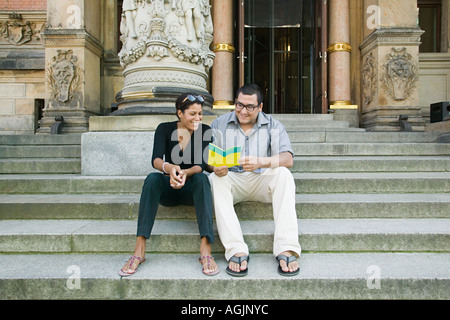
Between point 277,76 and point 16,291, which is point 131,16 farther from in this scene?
point 277,76

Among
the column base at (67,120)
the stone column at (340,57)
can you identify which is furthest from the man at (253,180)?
the stone column at (340,57)

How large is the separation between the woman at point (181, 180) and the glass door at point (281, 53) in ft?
24.2

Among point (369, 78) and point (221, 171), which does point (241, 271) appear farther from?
point (369, 78)

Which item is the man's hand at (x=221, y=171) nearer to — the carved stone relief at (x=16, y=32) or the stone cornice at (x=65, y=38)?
the stone cornice at (x=65, y=38)

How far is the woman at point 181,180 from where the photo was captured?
2646 mm

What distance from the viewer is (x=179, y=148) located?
310cm

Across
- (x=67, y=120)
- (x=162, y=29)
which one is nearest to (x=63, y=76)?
(x=67, y=120)

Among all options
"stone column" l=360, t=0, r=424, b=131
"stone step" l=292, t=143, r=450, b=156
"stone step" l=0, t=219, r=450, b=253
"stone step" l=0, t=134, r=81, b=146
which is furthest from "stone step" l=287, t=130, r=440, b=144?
"stone step" l=0, t=134, r=81, b=146

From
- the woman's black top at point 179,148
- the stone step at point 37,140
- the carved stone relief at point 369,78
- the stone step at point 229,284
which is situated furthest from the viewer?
the carved stone relief at point 369,78

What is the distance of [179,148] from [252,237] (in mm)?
1030

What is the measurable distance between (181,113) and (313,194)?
5.84 ft
